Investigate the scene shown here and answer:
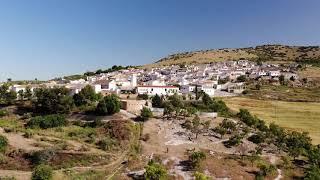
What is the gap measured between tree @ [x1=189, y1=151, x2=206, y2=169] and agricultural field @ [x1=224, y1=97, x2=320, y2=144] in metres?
31.5

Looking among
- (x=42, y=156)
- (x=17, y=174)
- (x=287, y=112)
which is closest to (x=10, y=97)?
(x=42, y=156)

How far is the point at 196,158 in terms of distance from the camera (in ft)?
190

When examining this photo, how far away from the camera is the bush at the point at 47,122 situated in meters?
69.2

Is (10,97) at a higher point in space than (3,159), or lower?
Answer: higher

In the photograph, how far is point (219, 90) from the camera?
12019 cm

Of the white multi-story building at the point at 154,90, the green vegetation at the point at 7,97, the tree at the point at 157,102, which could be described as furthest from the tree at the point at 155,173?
the white multi-story building at the point at 154,90

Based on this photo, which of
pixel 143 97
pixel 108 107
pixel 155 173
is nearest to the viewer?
pixel 155 173

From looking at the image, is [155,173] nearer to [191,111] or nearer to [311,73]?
[191,111]

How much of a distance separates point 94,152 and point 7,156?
34.9ft

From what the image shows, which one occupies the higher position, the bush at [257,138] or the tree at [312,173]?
the bush at [257,138]

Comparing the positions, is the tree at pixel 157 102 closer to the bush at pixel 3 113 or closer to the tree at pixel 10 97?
the bush at pixel 3 113

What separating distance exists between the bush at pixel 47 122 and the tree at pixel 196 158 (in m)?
22.1

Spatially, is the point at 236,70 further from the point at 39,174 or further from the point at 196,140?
the point at 39,174

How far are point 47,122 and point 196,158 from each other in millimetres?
24259
